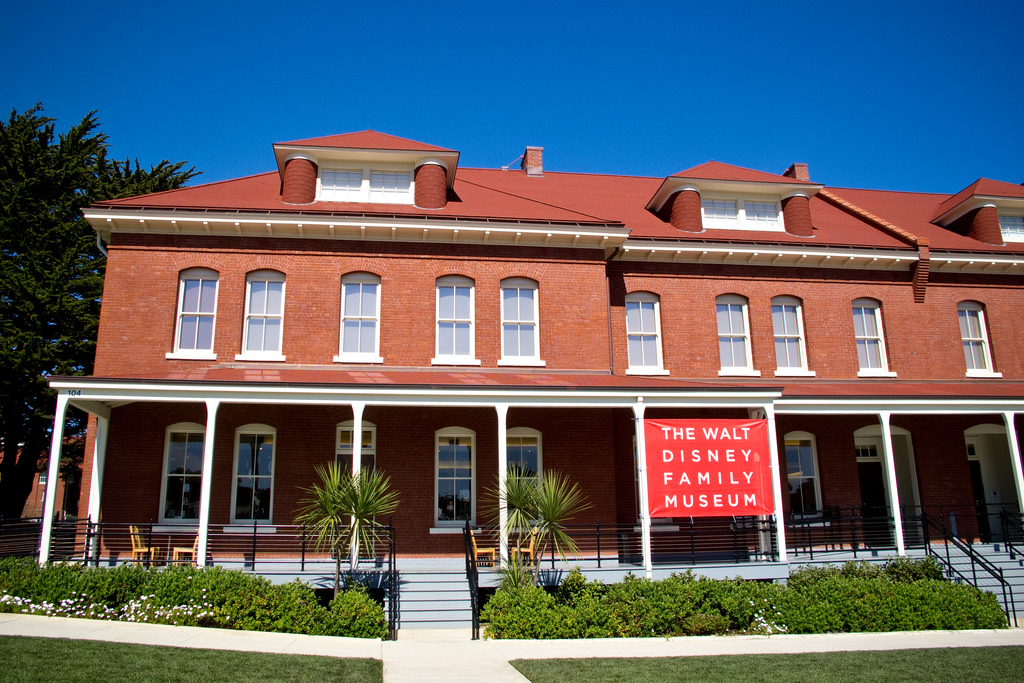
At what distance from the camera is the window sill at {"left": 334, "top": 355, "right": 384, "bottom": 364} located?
17734mm

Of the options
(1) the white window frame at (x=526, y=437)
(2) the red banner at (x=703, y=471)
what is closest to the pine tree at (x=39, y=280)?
(1) the white window frame at (x=526, y=437)

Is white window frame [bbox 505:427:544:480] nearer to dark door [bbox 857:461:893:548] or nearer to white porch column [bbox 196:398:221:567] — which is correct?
white porch column [bbox 196:398:221:567]

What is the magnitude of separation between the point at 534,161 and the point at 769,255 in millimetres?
9272

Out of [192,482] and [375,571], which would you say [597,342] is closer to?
[375,571]

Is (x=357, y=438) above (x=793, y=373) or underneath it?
underneath

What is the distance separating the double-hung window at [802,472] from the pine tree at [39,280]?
81.1 feet

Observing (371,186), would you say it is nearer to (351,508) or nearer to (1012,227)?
(351,508)

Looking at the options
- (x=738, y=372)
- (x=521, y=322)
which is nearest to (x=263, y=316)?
(x=521, y=322)

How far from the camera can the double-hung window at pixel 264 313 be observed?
58.7 ft

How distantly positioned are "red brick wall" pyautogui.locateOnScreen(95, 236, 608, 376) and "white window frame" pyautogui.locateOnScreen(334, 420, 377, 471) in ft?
5.82

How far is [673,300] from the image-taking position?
20484mm

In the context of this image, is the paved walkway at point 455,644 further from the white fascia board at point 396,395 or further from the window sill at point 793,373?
the window sill at point 793,373

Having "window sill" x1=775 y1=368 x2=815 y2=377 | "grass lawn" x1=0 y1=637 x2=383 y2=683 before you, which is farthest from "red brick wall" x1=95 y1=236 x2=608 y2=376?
"grass lawn" x1=0 y1=637 x2=383 y2=683

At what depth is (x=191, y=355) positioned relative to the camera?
57.2 ft
